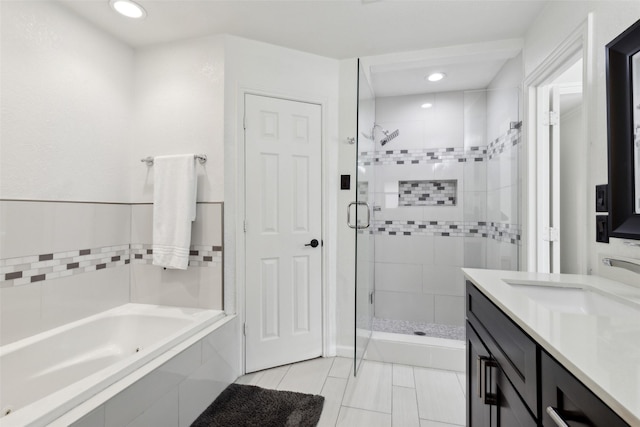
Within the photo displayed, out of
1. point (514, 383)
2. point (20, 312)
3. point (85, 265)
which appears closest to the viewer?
point (514, 383)

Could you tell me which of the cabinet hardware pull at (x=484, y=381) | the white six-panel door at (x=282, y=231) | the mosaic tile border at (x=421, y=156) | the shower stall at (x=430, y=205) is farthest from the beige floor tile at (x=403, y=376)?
the mosaic tile border at (x=421, y=156)

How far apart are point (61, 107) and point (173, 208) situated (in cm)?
87

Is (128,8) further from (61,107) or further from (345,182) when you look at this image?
(345,182)

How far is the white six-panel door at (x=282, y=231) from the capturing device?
7.20ft

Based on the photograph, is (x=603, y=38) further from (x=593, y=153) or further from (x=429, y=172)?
(x=429, y=172)

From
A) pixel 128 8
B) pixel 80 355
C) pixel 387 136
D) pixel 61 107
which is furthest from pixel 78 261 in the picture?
pixel 387 136

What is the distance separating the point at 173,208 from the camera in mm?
2104

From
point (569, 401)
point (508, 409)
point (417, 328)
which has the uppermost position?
point (569, 401)

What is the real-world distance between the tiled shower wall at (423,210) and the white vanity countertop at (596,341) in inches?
67.5

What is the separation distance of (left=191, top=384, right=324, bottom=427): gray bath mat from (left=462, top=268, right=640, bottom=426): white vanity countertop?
1291 mm

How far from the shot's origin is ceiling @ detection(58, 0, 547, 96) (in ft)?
5.85

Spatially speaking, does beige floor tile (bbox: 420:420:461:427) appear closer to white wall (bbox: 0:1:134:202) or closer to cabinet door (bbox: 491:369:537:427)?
cabinet door (bbox: 491:369:537:427)

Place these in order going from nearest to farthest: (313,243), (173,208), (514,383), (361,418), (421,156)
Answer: (514,383) → (361,418) → (173,208) → (313,243) → (421,156)

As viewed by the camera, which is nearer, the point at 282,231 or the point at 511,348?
the point at 511,348
